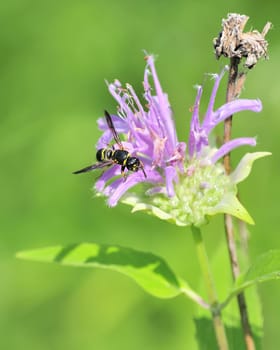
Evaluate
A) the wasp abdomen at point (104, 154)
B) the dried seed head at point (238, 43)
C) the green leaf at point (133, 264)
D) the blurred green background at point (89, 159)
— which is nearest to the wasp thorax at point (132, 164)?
the wasp abdomen at point (104, 154)

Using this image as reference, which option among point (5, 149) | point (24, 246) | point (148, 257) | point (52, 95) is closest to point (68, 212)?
point (24, 246)

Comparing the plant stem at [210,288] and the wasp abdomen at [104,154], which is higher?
the wasp abdomen at [104,154]

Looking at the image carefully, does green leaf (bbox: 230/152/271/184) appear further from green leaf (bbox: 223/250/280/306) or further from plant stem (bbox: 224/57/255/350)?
green leaf (bbox: 223/250/280/306)

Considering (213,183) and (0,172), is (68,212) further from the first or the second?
(213,183)

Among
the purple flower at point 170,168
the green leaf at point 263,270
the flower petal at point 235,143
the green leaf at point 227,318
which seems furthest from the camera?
the green leaf at point 227,318

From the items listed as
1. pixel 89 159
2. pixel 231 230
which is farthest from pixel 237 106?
pixel 89 159

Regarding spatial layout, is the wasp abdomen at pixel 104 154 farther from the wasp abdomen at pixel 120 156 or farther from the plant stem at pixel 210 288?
the plant stem at pixel 210 288

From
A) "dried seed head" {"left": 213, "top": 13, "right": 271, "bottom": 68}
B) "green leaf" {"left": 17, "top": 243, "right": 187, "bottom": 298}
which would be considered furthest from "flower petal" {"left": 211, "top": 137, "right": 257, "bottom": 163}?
"green leaf" {"left": 17, "top": 243, "right": 187, "bottom": 298}
